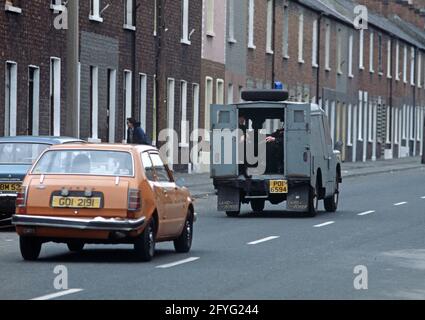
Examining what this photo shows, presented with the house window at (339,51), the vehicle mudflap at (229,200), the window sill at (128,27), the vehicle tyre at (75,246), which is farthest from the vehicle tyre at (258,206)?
the house window at (339,51)

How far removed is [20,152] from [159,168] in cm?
589

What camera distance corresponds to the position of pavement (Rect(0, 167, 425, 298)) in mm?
15438

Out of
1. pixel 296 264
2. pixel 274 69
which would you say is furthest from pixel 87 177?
pixel 274 69

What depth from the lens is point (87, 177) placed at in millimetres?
19078

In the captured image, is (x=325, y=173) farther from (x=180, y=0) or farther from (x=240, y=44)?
(x=240, y=44)

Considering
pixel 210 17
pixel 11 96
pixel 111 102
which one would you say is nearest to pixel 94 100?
pixel 111 102

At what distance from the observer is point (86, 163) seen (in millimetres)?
19438

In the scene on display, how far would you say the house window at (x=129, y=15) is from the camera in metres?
48.1

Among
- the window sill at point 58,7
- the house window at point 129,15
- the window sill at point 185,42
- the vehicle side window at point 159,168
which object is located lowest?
the vehicle side window at point 159,168

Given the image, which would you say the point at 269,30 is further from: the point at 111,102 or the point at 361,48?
the point at 361,48

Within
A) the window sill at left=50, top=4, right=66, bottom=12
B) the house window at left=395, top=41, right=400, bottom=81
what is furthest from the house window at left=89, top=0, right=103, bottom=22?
the house window at left=395, top=41, right=400, bottom=81

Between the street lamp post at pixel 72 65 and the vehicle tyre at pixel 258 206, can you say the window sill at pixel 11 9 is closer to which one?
the street lamp post at pixel 72 65

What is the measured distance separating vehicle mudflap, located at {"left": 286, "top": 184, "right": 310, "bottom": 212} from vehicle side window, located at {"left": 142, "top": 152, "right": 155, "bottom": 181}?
35.2 ft
